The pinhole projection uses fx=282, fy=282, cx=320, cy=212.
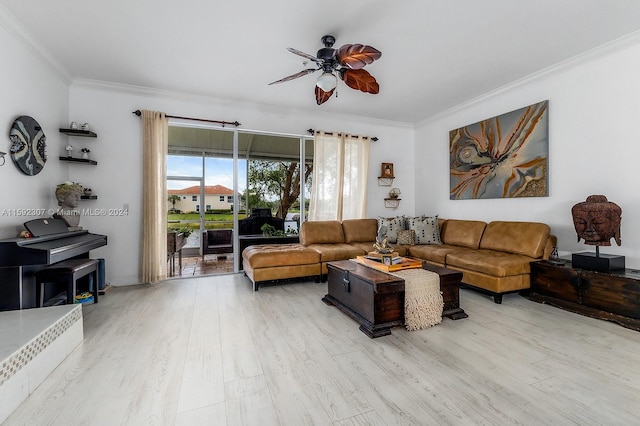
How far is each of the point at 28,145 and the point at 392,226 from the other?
4.75 m

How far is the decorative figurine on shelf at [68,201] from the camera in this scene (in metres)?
3.32

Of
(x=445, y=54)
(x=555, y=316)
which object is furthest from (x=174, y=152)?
(x=555, y=316)

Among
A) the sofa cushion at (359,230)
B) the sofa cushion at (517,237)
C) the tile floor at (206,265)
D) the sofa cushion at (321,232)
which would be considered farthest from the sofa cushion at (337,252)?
the sofa cushion at (517,237)

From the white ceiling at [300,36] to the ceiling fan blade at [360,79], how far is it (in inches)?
15.7

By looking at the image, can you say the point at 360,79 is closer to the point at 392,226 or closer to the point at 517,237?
the point at 392,226

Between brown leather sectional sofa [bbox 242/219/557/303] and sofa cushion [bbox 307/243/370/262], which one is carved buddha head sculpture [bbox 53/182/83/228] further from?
sofa cushion [bbox 307/243/370/262]

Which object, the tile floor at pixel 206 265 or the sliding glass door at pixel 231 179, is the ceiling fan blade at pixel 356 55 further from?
the tile floor at pixel 206 265

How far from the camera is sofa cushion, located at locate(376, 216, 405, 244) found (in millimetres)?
4734

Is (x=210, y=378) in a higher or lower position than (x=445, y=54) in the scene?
lower

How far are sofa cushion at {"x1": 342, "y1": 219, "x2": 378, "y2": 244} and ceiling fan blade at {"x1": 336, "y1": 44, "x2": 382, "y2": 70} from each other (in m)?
2.89

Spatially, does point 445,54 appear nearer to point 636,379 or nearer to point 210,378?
point 636,379

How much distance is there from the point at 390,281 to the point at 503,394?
1057mm

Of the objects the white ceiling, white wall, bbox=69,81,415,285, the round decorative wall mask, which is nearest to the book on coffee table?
the white ceiling

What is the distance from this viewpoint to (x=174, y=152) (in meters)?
4.43
